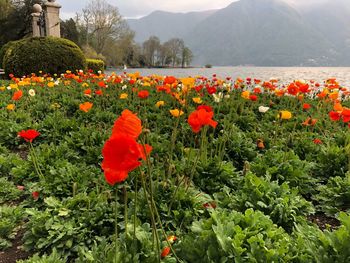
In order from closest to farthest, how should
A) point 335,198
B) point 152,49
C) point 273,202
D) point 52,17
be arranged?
point 273,202 → point 335,198 → point 52,17 → point 152,49

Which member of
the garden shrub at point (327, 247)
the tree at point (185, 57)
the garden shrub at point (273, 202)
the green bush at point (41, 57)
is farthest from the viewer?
the tree at point (185, 57)

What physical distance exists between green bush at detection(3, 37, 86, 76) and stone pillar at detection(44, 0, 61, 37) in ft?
15.1

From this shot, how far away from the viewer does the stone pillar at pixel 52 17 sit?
59.0 ft

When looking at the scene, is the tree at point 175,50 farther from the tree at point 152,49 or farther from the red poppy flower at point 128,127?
the red poppy flower at point 128,127

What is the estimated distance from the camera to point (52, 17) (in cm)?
1831

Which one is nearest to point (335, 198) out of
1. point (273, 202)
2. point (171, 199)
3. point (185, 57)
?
point (273, 202)

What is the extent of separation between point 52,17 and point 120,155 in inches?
775

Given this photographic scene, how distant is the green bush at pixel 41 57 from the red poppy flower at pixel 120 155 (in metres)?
13.8

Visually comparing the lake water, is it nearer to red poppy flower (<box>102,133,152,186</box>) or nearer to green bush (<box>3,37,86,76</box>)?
green bush (<box>3,37,86,76</box>)

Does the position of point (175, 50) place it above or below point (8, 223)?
above

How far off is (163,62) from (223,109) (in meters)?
84.7

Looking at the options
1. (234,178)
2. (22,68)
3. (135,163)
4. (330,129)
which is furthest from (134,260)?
(22,68)

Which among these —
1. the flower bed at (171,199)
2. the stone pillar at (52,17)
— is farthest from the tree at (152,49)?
the flower bed at (171,199)

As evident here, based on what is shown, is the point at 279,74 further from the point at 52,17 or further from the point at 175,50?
the point at 175,50
